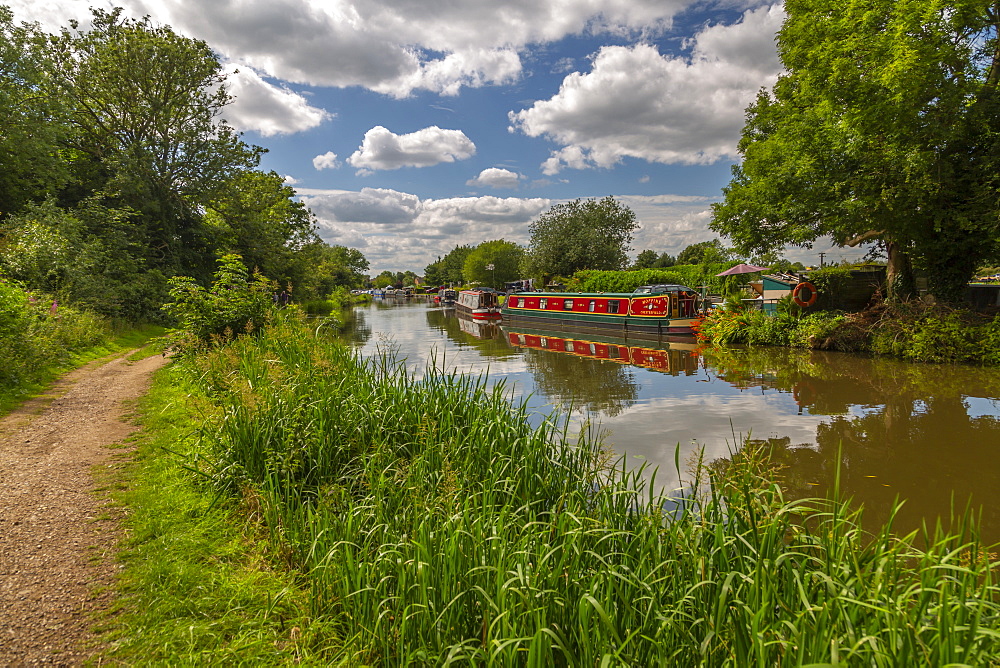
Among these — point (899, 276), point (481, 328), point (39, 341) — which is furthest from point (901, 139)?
point (481, 328)

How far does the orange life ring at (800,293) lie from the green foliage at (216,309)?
13.0m

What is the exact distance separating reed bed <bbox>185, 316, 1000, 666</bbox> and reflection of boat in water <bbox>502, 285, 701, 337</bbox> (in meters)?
13.0

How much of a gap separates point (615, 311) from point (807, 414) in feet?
37.7

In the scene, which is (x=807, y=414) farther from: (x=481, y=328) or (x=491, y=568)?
(x=481, y=328)

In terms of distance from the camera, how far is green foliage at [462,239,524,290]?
58.1 m

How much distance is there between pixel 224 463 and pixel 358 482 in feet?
3.50

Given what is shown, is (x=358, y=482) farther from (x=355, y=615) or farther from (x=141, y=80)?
(x=141, y=80)

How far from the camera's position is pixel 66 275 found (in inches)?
435

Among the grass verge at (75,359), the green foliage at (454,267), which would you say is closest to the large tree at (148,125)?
the grass verge at (75,359)

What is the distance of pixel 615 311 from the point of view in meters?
18.6

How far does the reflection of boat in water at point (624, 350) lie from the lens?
40.2ft

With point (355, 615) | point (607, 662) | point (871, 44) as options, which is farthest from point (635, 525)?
point (871, 44)

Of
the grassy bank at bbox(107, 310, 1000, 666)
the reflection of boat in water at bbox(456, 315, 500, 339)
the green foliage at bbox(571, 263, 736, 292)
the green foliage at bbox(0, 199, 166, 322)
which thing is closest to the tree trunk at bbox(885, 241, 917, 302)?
the green foliage at bbox(571, 263, 736, 292)

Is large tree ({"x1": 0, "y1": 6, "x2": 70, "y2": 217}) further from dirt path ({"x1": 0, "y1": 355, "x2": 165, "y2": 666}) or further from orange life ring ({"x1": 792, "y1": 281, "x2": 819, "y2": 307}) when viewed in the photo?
orange life ring ({"x1": 792, "y1": 281, "x2": 819, "y2": 307})
